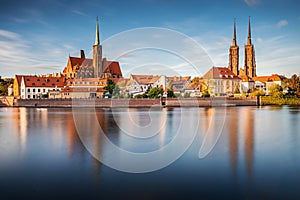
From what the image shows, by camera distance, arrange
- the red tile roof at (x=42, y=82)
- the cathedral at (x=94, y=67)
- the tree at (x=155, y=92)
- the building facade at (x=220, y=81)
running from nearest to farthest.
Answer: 1. the tree at (x=155, y=92)
2. the red tile roof at (x=42, y=82)
3. the building facade at (x=220, y=81)
4. the cathedral at (x=94, y=67)

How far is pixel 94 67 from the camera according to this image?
7731 cm

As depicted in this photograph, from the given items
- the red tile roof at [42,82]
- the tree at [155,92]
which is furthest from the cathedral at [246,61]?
the red tile roof at [42,82]

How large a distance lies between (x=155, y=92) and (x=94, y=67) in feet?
106

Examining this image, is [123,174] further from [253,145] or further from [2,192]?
[253,145]

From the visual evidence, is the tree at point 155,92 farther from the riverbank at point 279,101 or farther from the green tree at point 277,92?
the green tree at point 277,92

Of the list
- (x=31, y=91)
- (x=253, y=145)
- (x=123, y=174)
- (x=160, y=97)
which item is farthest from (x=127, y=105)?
(x=123, y=174)

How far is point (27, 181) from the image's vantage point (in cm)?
777

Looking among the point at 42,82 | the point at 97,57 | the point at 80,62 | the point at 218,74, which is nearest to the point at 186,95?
the point at 218,74

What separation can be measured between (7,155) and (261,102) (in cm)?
5265

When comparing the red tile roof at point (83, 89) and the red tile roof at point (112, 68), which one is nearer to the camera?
the red tile roof at point (83, 89)

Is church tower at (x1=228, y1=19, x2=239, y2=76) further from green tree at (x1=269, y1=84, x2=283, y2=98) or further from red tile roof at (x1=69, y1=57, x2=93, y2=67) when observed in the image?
red tile roof at (x1=69, y1=57, x2=93, y2=67)

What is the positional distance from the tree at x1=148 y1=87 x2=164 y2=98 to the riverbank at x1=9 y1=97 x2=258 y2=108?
780 mm

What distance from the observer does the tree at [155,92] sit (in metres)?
50.0

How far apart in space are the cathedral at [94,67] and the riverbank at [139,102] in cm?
1953
